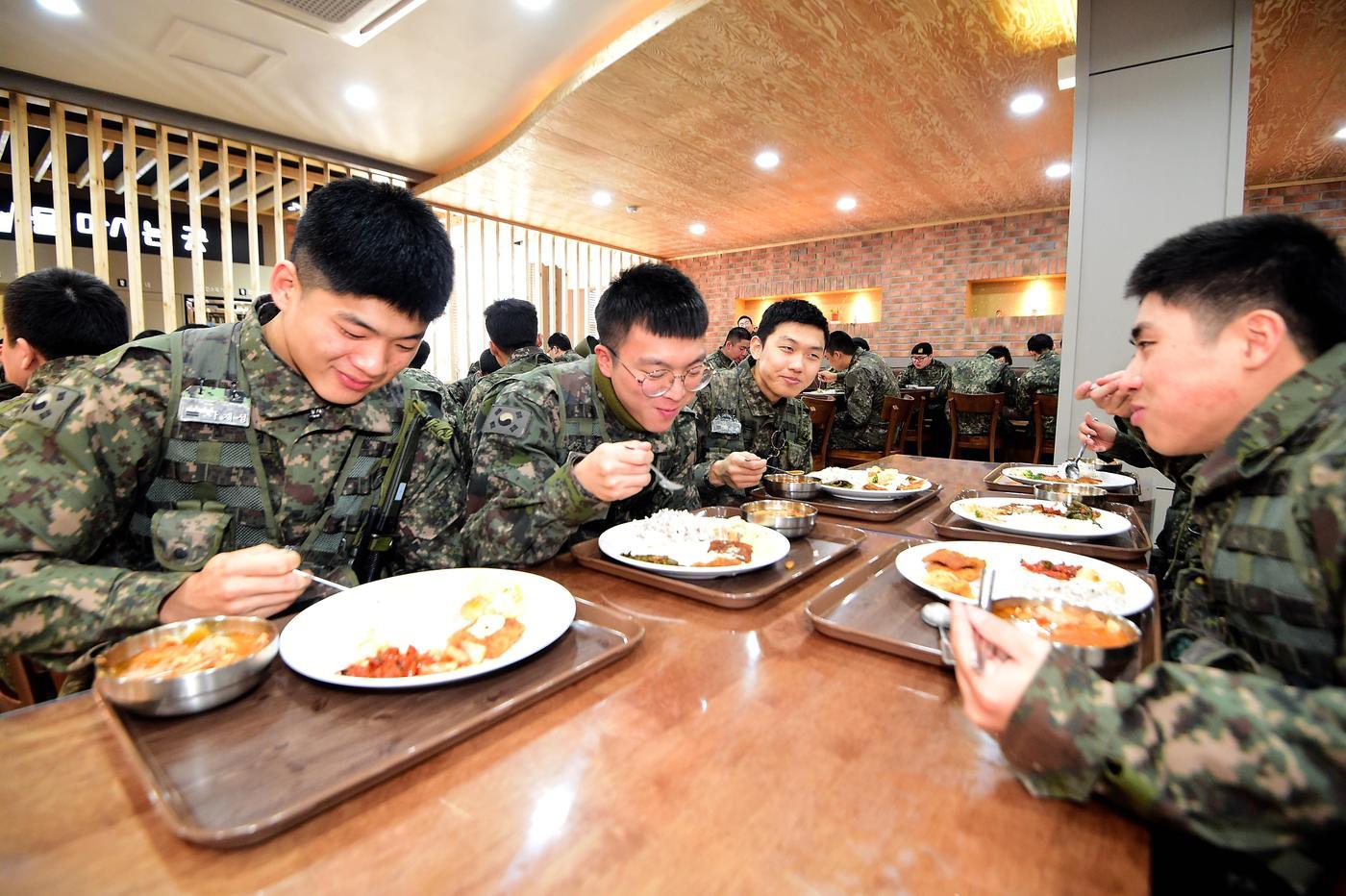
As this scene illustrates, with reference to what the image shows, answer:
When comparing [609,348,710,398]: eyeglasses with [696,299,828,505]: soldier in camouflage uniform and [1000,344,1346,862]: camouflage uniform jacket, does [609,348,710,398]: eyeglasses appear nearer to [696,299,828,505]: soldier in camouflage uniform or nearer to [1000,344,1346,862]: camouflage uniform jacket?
[696,299,828,505]: soldier in camouflage uniform

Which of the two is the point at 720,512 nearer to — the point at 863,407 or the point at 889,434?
the point at 889,434

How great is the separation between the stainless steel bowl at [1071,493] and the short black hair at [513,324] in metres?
3.42

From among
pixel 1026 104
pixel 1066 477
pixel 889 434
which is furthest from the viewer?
pixel 889 434

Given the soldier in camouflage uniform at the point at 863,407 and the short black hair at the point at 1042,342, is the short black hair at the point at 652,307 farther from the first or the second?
the short black hair at the point at 1042,342

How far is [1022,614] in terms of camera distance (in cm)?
101

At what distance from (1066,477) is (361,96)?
5.77 metres

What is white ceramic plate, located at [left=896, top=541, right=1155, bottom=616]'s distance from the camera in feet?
3.48

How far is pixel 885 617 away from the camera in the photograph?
3.55 ft

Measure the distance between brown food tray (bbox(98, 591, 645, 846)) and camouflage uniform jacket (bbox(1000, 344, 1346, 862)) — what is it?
1.86 ft

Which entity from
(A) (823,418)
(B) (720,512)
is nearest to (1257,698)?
(B) (720,512)

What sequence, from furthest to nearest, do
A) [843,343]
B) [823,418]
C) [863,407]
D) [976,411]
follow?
[843,343]
[863,407]
[976,411]
[823,418]

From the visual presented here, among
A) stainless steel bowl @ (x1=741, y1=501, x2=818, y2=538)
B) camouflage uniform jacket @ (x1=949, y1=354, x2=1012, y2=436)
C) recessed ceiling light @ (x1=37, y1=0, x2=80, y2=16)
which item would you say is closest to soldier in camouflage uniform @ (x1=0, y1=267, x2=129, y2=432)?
stainless steel bowl @ (x1=741, y1=501, x2=818, y2=538)

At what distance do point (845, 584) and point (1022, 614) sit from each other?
31 centimetres

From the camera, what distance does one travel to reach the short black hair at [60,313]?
2.08 metres
